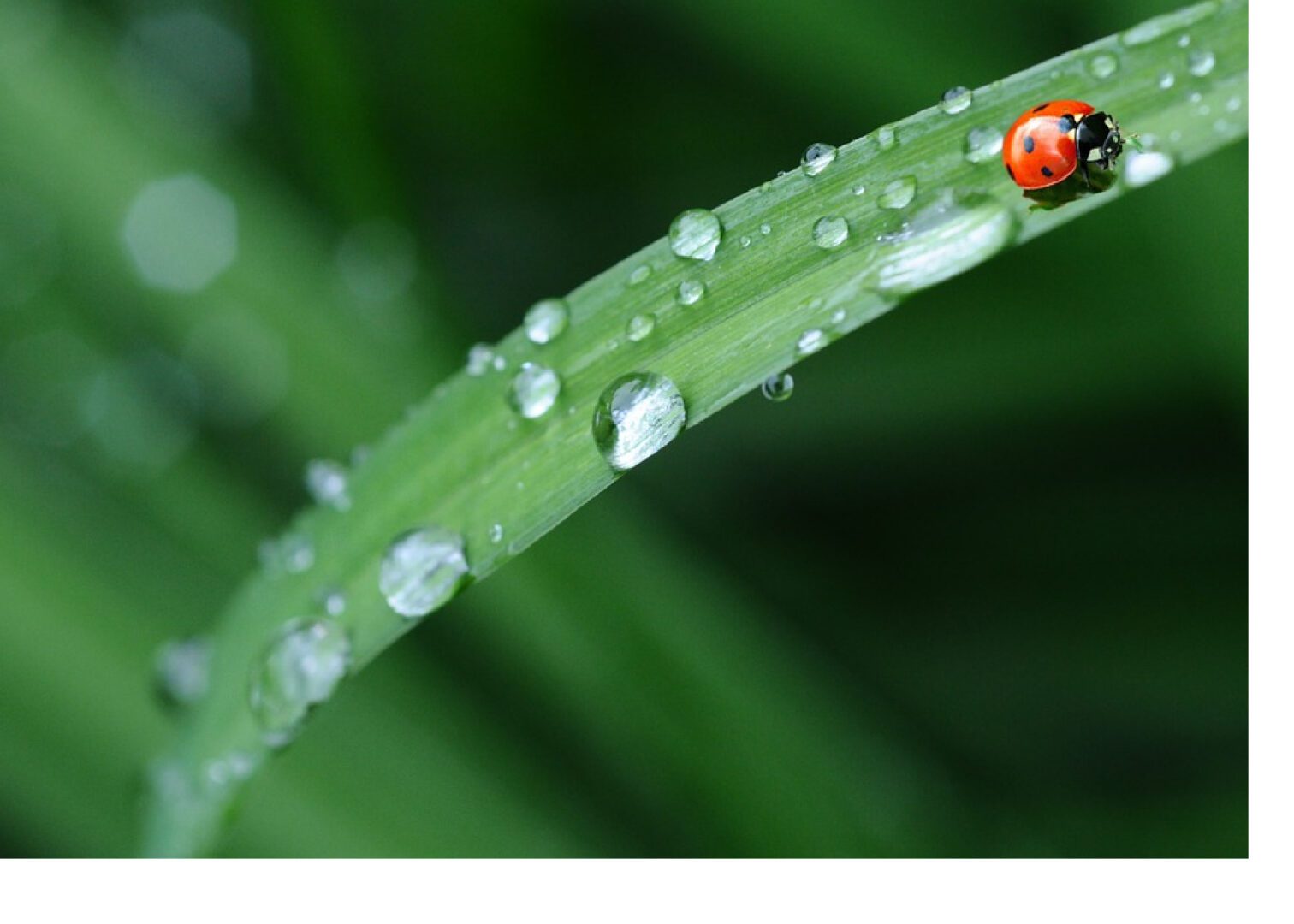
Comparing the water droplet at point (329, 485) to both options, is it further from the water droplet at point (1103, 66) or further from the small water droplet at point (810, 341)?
the water droplet at point (1103, 66)

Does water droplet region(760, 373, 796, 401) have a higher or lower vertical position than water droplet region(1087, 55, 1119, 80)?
lower

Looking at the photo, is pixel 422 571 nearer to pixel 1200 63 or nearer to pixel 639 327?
pixel 639 327

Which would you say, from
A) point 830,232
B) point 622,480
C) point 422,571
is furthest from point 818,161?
point 622,480

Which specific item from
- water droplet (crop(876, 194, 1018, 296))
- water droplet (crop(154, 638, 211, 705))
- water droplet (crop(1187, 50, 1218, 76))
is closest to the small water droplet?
water droplet (crop(876, 194, 1018, 296))

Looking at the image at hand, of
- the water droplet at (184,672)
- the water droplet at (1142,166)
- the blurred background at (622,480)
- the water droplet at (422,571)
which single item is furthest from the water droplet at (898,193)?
the water droplet at (184,672)

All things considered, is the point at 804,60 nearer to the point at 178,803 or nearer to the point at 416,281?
the point at 416,281

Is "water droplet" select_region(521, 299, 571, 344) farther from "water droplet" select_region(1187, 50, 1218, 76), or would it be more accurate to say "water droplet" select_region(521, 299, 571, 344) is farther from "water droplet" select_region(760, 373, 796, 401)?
"water droplet" select_region(1187, 50, 1218, 76)

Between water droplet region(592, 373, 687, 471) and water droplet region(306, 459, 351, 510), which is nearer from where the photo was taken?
water droplet region(592, 373, 687, 471)
